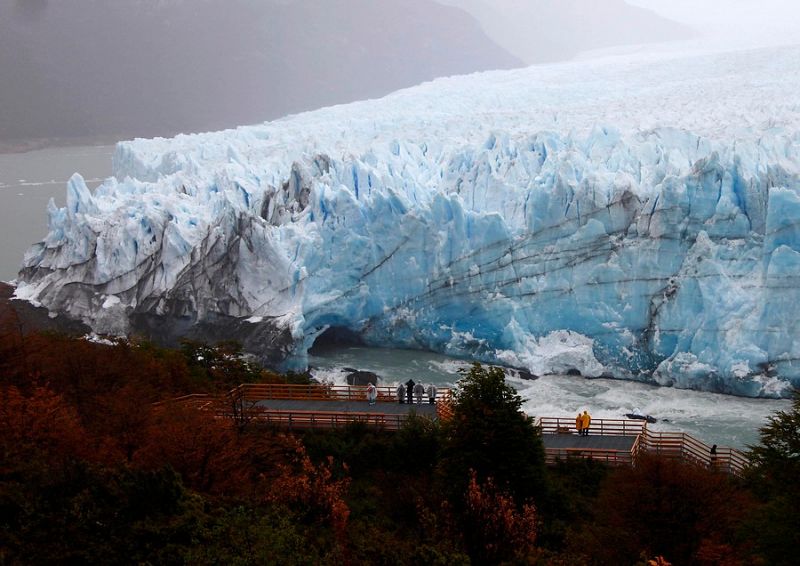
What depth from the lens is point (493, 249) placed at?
725 inches

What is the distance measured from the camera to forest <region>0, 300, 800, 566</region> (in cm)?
681

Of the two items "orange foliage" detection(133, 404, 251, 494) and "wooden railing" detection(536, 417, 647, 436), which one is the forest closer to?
"orange foliage" detection(133, 404, 251, 494)

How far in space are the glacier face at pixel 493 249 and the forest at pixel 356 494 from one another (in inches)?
271

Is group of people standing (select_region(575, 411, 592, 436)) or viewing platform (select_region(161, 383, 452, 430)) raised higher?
viewing platform (select_region(161, 383, 452, 430))

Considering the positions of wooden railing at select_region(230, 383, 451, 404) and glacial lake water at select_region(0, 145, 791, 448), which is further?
glacial lake water at select_region(0, 145, 791, 448)

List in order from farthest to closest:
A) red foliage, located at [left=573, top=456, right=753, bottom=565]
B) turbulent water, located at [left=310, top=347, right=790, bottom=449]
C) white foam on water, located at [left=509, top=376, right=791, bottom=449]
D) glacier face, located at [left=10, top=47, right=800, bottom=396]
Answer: glacier face, located at [left=10, top=47, right=800, bottom=396] → turbulent water, located at [left=310, top=347, right=790, bottom=449] → white foam on water, located at [left=509, top=376, right=791, bottom=449] → red foliage, located at [left=573, top=456, right=753, bottom=565]

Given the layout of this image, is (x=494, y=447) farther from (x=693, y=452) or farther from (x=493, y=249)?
(x=493, y=249)

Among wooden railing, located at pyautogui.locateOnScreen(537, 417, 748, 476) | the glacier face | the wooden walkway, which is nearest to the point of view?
wooden railing, located at pyautogui.locateOnScreen(537, 417, 748, 476)

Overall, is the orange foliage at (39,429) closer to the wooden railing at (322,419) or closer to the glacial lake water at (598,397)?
the wooden railing at (322,419)

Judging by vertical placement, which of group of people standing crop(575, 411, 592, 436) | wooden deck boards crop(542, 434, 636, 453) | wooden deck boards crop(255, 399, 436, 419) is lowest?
wooden deck boards crop(542, 434, 636, 453)

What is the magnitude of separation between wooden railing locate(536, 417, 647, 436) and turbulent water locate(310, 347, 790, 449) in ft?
3.01

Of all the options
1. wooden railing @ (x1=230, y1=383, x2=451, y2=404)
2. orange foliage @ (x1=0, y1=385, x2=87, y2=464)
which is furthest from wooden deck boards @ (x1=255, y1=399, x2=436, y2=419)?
orange foliage @ (x1=0, y1=385, x2=87, y2=464)

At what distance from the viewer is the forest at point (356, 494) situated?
6809 millimetres

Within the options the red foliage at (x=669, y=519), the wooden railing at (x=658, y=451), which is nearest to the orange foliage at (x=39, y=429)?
the red foliage at (x=669, y=519)
